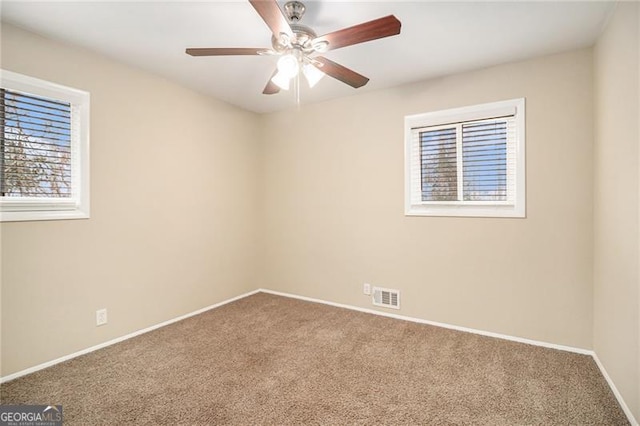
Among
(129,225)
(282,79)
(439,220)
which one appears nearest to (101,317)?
(129,225)

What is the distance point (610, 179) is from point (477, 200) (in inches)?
39.2

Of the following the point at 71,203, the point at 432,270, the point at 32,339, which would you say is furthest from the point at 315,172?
the point at 32,339

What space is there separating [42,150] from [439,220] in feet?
11.3

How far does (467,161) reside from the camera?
3.08 m

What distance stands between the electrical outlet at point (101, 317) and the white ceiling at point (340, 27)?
219 cm

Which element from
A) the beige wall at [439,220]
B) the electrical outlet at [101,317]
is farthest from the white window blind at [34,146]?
the beige wall at [439,220]

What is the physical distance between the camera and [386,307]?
11.4ft

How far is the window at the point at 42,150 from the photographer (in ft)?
7.34

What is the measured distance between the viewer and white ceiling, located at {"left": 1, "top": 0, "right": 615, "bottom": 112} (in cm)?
202

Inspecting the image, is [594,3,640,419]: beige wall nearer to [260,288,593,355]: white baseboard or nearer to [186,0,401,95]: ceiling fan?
[260,288,593,355]: white baseboard

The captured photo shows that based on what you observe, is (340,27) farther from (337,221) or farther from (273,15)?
(337,221)

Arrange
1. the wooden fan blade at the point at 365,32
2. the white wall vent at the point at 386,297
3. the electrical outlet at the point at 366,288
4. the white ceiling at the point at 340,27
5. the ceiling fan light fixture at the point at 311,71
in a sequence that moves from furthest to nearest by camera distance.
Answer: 1. the electrical outlet at the point at 366,288
2. the white wall vent at the point at 386,297
3. the ceiling fan light fixture at the point at 311,71
4. the white ceiling at the point at 340,27
5. the wooden fan blade at the point at 365,32

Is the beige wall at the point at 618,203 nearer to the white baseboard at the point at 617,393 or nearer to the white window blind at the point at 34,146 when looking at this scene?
the white baseboard at the point at 617,393

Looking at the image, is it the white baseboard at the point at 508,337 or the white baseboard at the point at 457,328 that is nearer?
the white baseboard at the point at 508,337
